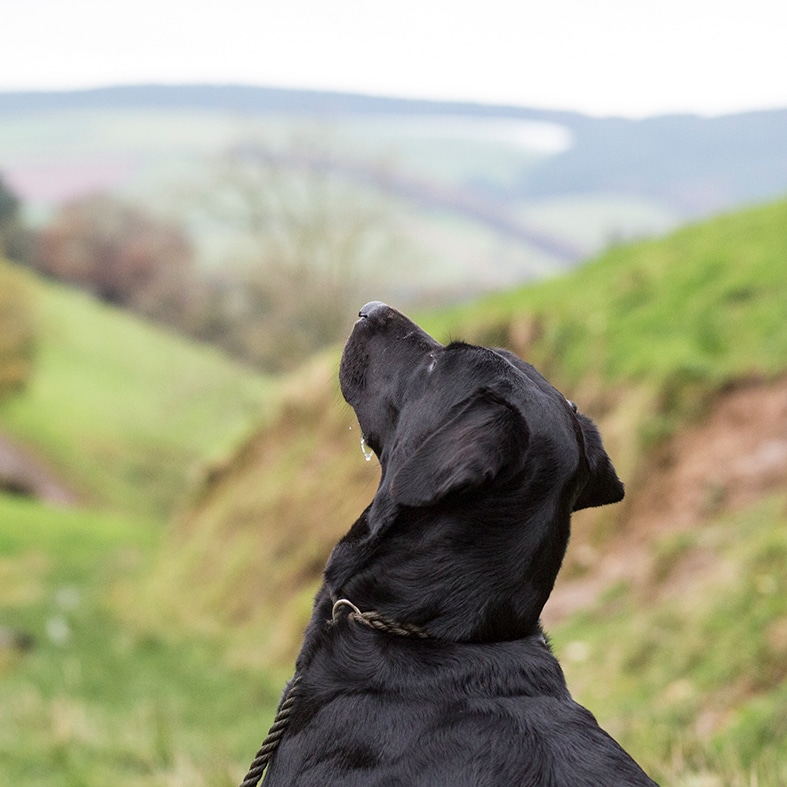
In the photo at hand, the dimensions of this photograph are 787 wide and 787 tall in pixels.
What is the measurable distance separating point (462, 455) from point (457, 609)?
0.48 m

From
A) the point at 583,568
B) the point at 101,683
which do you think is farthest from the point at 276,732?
the point at 101,683

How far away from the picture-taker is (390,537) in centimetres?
312

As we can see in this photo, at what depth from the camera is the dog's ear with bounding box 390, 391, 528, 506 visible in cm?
276

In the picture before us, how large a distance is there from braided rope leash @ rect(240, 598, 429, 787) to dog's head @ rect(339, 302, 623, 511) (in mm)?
345

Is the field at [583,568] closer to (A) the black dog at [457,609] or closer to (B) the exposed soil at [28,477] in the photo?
(A) the black dog at [457,609]

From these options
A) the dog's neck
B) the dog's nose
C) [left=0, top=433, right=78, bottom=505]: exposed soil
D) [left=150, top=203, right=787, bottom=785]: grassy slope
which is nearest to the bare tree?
[left=0, top=433, right=78, bottom=505]: exposed soil

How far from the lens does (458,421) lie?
2.92 meters

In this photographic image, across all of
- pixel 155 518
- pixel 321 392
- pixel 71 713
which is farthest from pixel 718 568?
pixel 155 518

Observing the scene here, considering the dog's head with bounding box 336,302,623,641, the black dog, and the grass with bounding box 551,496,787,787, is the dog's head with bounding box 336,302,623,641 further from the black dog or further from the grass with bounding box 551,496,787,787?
the grass with bounding box 551,496,787,787

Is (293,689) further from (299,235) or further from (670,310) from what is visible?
(299,235)

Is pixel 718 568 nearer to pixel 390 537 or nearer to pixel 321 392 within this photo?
pixel 390 537

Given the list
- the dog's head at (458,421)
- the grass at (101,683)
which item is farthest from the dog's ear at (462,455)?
the grass at (101,683)

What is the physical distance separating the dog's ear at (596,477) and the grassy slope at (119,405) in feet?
83.6

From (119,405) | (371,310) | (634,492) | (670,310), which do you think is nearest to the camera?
(371,310)
